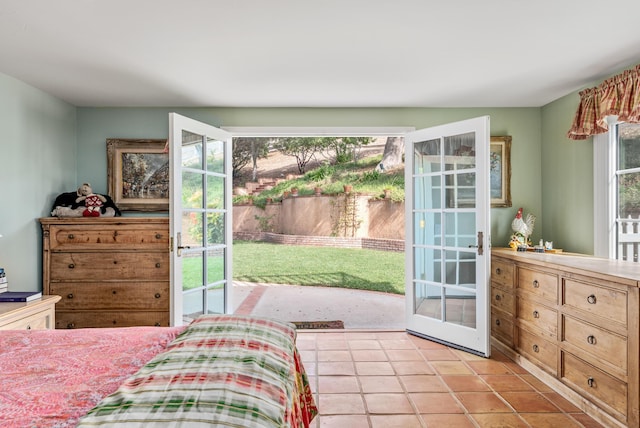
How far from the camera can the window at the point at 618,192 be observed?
3.03m

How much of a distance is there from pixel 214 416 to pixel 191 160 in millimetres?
2930

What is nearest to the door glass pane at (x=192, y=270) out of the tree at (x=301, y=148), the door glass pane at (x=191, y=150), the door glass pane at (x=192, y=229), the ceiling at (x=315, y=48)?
the door glass pane at (x=192, y=229)

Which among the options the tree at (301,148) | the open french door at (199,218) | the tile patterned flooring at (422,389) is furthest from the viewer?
the tree at (301,148)

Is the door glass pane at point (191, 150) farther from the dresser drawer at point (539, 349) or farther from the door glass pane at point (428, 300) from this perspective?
the dresser drawer at point (539, 349)

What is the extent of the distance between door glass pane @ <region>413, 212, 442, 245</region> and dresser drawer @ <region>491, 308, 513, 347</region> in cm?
83

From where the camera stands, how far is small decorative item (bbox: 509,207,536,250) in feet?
12.6

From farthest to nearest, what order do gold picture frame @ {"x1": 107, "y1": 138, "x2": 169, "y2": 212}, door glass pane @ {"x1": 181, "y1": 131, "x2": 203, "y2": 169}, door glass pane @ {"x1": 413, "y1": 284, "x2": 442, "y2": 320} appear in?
1. gold picture frame @ {"x1": 107, "y1": 138, "x2": 169, "y2": 212}
2. door glass pane @ {"x1": 413, "y1": 284, "x2": 442, "y2": 320}
3. door glass pane @ {"x1": 181, "y1": 131, "x2": 203, "y2": 169}

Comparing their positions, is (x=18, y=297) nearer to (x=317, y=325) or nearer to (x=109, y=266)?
(x=109, y=266)

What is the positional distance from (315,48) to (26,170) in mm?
2714

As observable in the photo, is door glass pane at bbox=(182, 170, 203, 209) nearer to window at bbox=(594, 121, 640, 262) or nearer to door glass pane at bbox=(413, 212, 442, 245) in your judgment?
door glass pane at bbox=(413, 212, 442, 245)

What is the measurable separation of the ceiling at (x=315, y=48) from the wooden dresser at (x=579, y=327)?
4.88 ft

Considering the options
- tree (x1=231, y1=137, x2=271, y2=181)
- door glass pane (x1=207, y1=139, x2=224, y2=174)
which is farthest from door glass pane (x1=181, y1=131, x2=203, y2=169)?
tree (x1=231, y1=137, x2=271, y2=181)

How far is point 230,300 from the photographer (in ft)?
13.2

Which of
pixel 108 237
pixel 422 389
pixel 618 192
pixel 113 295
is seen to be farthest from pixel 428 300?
pixel 108 237
